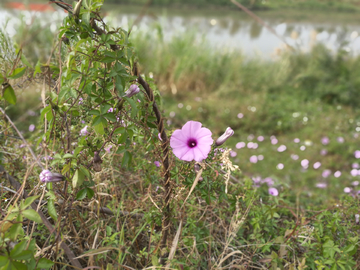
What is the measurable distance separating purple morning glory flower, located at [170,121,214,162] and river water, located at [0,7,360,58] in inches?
192

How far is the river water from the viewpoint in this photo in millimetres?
5633

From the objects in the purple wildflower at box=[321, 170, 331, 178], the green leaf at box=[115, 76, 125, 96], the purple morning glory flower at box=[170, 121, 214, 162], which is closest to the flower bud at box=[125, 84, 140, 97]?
the green leaf at box=[115, 76, 125, 96]

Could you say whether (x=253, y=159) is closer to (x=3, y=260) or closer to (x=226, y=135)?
(x=226, y=135)

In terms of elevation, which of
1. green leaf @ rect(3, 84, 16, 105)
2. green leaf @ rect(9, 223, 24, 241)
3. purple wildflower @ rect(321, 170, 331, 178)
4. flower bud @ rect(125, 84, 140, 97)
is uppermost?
green leaf @ rect(3, 84, 16, 105)

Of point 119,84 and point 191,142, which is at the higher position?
point 119,84

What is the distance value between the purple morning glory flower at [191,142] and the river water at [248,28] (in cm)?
488

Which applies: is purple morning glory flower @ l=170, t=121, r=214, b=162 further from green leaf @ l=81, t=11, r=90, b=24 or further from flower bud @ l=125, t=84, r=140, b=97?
green leaf @ l=81, t=11, r=90, b=24

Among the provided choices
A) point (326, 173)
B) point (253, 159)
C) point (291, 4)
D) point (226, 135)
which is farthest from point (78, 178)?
point (291, 4)

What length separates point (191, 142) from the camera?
838 millimetres

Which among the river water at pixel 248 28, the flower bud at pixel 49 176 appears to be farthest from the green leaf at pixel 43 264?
the river water at pixel 248 28

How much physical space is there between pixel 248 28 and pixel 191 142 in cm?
1297

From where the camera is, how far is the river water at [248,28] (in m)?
5.63

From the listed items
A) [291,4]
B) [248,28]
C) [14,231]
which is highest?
[14,231]

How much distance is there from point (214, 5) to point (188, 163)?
1750cm
